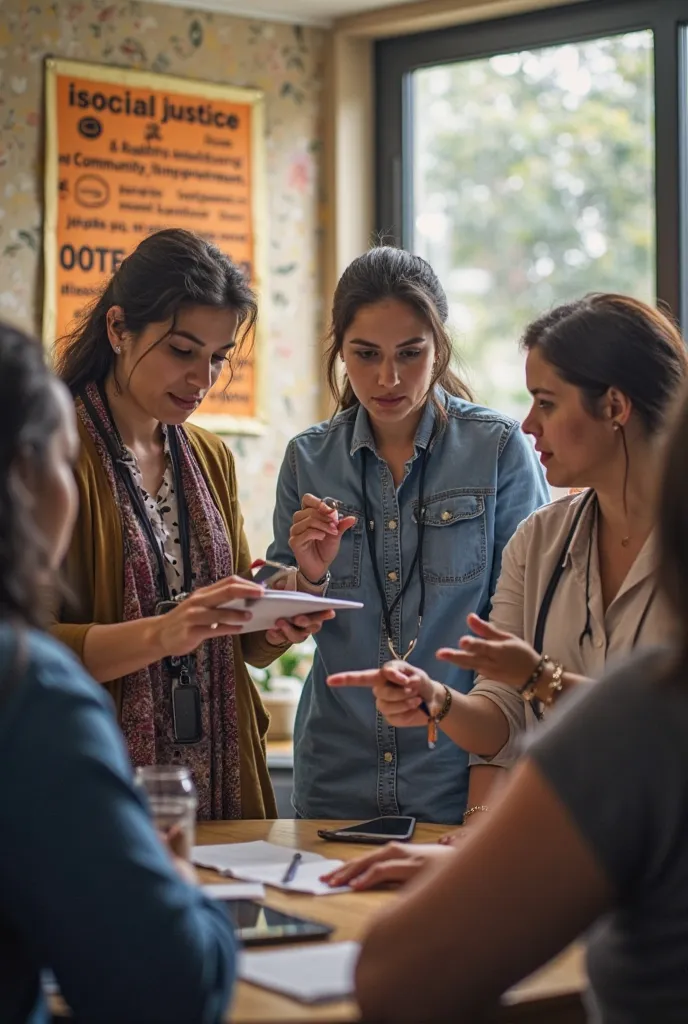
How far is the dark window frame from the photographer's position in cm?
377

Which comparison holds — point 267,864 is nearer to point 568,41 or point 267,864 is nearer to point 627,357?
point 627,357

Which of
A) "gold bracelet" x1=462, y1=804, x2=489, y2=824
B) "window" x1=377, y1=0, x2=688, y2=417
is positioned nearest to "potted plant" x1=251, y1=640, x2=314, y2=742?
"window" x1=377, y1=0, x2=688, y2=417

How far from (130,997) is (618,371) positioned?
1.47m

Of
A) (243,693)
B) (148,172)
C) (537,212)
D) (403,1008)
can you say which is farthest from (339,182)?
(403,1008)

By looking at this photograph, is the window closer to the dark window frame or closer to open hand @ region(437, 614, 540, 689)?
the dark window frame

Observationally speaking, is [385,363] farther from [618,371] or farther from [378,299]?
[618,371]

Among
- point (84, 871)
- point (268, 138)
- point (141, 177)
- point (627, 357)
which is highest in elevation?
point (268, 138)

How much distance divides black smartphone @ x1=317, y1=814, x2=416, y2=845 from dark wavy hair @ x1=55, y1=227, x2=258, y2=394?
922mm

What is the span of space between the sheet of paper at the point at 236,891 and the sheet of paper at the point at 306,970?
212mm

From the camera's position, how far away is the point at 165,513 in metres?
2.59

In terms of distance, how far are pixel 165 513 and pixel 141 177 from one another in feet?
5.56

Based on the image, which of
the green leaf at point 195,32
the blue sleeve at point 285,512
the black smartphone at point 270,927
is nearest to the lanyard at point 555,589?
the blue sleeve at point 285,512

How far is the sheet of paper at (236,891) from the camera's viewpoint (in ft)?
5.99

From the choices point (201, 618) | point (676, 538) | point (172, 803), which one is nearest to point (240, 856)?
point (201, 618)
